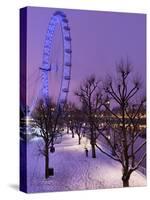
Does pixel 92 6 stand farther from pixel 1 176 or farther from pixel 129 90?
pixel 1 176

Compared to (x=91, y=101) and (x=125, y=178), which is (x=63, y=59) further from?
(x=125, y=178)

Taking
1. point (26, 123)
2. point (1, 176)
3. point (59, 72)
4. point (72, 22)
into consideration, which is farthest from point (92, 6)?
point (1, 176)

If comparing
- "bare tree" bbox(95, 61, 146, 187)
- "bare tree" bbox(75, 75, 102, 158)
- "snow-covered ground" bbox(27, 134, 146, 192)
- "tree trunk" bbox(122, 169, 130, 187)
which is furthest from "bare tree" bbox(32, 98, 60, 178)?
"tree trunk" bbox(122, 169, 130, 187)

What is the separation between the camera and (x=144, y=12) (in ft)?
25.3

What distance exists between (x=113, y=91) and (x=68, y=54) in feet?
2.30

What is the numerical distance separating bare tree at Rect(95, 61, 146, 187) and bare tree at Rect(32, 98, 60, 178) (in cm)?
63

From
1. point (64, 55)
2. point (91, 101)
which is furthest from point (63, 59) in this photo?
point (91, 101)

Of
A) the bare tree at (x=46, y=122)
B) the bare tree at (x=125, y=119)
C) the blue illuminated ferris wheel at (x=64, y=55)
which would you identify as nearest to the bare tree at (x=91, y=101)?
the bare tree at (x=125, y=119)

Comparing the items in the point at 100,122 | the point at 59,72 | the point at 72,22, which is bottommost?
the point at 100,122

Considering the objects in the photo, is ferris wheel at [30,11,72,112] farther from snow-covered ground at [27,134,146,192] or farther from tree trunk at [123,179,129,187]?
tree trunk at [123,179,129,187]

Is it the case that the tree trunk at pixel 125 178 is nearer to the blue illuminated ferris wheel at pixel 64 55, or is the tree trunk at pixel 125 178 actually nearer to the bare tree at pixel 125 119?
the bare tree at pixel 125 119

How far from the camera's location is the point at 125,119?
24.7 feet

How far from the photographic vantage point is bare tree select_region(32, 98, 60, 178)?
6984 millimetres

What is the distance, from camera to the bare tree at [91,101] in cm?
725
